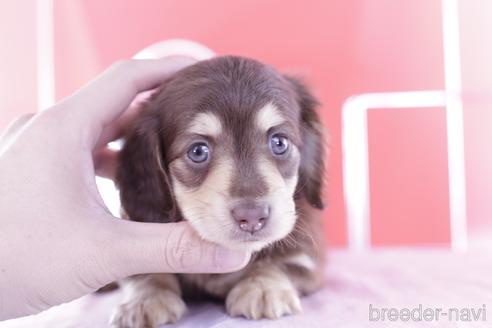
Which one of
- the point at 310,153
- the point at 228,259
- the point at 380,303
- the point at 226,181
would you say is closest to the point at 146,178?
the point at 226,181

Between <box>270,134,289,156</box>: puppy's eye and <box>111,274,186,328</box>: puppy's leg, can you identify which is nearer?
<box>111,274,186,328</box>: puppy's leg

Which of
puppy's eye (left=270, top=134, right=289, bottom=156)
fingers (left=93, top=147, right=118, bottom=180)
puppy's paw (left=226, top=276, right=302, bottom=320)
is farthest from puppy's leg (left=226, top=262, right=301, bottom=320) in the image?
fingers (left=93, top=147, right=118, bottom=180)

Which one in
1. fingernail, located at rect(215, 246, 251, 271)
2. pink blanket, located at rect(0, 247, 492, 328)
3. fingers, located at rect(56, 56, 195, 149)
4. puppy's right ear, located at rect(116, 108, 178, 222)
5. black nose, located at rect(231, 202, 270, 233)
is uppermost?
fingers, located at rect(56, 56, 195, 149)

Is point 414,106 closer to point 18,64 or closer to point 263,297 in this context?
point 263,297

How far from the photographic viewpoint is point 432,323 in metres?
1.57

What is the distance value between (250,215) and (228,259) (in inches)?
5.6

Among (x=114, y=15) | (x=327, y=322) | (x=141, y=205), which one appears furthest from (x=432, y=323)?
(x=114, y=15)

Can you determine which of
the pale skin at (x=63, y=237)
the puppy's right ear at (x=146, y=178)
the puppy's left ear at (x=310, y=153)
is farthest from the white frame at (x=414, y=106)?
the pale skin at (x=63, y=237)

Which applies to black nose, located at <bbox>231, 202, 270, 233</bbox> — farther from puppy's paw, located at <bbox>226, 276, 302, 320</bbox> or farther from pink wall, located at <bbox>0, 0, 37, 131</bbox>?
pink wall, located at <bbox>0, 0, 37, 131</bbox>

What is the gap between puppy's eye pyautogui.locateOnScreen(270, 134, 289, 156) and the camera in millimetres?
1766

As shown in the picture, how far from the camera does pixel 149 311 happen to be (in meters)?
1.64

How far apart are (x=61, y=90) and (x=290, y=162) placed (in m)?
1.70

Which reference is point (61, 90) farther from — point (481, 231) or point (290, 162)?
point (481, 231)

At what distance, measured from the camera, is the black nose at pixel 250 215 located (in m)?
1.47
